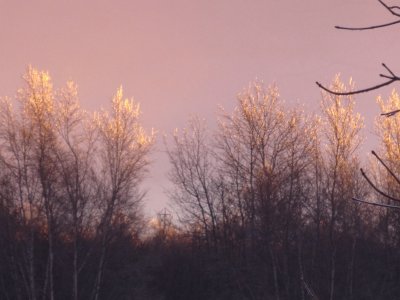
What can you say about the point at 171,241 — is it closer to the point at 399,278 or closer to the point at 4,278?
the point at 4,278

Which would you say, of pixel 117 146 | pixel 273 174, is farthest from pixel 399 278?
pixel 117 146

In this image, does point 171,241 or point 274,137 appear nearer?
point 274,137

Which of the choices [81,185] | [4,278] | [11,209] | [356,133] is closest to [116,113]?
[81,185]

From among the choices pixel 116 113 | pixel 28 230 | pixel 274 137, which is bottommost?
pixel 28 230

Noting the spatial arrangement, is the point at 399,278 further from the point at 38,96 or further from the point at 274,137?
the point at 38,96

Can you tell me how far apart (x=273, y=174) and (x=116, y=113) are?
298 inches

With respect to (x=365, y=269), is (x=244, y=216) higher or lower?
higher

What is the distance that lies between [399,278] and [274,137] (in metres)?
8.40

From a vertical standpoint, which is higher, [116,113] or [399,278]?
[116,113]

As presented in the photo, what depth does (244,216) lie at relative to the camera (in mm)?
27469

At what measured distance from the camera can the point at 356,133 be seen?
26.5 metres

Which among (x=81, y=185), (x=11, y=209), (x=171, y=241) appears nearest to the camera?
(x=11, y=209)

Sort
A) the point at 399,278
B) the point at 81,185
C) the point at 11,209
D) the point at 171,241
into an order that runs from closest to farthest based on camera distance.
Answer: the point at 11,209
the point at 81,185
the point at 399,278
the point at 171,241

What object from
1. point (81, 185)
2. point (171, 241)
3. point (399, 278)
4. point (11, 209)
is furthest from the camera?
point (171, 241)
